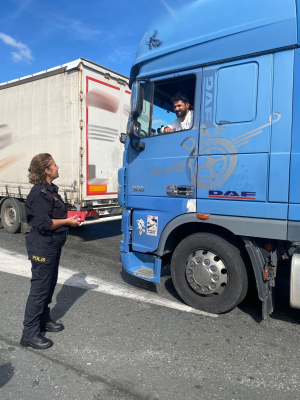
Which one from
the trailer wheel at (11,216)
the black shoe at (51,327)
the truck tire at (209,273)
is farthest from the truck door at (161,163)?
the trailer wheel at (11,216)

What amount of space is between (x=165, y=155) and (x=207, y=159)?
0.59m

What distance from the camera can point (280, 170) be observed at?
3270 millimetres

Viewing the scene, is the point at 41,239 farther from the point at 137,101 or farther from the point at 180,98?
the point at 180,98

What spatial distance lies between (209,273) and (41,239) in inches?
75.0

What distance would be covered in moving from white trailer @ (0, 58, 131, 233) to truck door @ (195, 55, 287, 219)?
12.9ft

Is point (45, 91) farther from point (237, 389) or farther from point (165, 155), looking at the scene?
point (237, 389)

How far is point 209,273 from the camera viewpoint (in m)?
3.80

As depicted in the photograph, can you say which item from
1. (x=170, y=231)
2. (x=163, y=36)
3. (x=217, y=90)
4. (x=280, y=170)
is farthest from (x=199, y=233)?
(x=163, y=36)

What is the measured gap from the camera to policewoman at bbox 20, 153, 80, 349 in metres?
3.11

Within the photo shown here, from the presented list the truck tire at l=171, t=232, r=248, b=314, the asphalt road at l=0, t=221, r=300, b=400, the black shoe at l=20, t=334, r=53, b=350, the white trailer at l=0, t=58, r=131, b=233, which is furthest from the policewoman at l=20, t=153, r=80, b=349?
the white trailer at l=0, t=58, r=131, b=233

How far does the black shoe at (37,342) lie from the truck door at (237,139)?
209cm

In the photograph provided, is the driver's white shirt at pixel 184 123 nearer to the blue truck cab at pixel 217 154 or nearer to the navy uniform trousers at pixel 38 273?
the blue truck cab at pixel 217 154

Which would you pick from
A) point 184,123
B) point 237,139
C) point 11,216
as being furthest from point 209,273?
point 11,216

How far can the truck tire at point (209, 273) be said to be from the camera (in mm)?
3664
